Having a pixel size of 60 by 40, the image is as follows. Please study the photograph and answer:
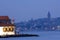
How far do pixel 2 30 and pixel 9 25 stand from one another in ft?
5.42

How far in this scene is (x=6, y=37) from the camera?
58.8 meters

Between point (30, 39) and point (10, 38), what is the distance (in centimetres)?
598

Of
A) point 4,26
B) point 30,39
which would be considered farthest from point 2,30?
point 30,39

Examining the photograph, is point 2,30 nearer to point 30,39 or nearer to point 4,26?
point 4,26

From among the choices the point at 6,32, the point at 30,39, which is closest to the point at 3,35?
the point at 6,32

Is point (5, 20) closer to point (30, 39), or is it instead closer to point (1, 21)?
point (1, 21)

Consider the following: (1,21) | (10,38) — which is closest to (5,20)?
(1,21)

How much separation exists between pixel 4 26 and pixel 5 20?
275 cm

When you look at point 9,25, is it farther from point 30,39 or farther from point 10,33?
point 30,39

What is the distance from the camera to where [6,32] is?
198 ft

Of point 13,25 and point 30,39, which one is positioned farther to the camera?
point 30,39

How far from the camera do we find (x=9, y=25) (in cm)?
6078

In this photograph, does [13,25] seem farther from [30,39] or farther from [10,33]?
[30,39]

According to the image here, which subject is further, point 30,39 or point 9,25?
point 30,39
